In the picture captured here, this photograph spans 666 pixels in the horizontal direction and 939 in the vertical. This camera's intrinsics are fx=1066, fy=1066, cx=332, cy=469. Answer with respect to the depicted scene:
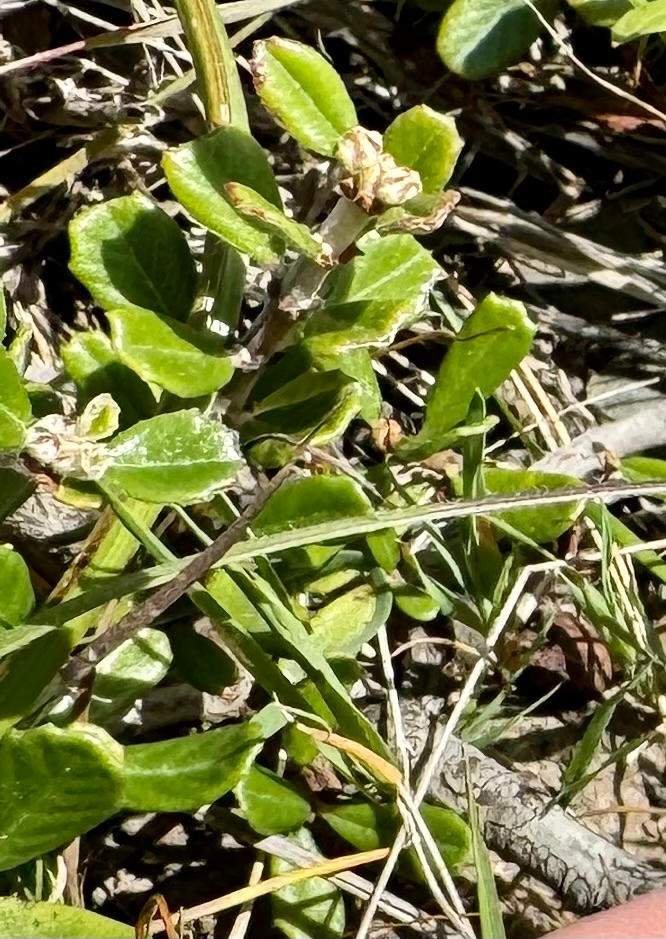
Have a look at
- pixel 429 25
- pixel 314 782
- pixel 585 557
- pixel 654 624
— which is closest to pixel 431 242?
pixel 429 25

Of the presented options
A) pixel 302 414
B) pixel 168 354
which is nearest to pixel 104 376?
pixel 168 354

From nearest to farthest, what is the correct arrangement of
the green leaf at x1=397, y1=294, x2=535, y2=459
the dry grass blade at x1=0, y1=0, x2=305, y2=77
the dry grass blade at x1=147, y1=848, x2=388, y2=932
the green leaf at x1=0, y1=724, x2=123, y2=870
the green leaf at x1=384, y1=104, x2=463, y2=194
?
the green leaf at x1=0, y1=724, x2=123, y2=870, the green leaf at x1=384, y1=104, x2=463, y2=194, the dry grass blade at x1=147, y1=848, x2=388, y2=932, the green leaf at x1=397, y1=294, x2=535, y2=459, the dry grass blade at x1=0, y1=0, x2=305, y2=77

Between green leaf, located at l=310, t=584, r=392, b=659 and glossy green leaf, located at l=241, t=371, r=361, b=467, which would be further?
green leaf, located at l=310, t=584, r=392, b=659

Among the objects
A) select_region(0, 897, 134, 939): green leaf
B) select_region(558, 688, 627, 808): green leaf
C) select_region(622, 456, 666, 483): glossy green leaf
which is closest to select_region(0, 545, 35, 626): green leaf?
select_region(0, 897, 134, 939): green leaf

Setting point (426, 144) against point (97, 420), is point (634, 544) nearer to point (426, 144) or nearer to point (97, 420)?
point (426, 144)

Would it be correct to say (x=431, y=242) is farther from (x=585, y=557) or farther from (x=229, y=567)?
(x=229, y=567)

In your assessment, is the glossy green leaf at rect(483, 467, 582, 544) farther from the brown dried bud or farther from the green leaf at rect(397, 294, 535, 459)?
the brown dried bud

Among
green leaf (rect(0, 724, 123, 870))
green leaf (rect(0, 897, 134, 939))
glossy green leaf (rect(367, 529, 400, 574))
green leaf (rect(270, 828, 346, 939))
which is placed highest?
green leaf (rect(0, 724, 123, 870))
